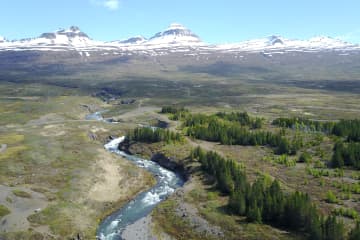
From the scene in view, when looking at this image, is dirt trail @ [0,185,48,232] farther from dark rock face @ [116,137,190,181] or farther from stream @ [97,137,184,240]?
dark rock face @ [116,137,190,181]

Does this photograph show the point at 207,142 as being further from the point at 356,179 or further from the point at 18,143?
the point at 18,143

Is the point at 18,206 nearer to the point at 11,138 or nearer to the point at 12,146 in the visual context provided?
the point at 12,146

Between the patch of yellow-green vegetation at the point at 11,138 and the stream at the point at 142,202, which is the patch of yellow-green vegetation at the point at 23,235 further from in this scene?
the patch of yellow-green vegetation at the point at 11,138

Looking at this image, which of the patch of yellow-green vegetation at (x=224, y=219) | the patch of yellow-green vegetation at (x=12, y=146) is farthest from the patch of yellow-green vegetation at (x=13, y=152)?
the patch of yellow-green vegetation at (x=224, y=219)

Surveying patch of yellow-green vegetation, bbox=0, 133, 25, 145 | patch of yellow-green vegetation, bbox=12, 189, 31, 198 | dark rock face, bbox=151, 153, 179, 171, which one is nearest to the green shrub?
dark rock face, bbox=151, 153, 179, 171

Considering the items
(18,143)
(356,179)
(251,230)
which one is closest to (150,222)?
(251,230)
